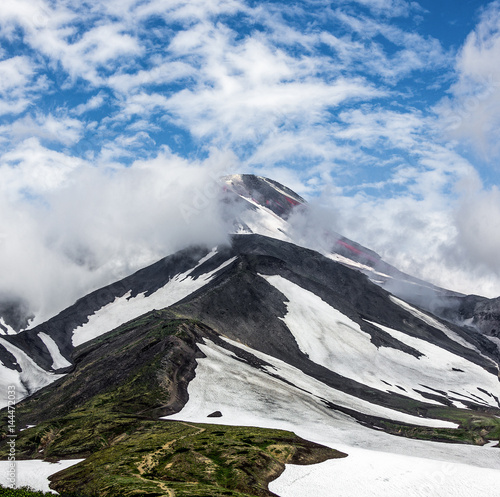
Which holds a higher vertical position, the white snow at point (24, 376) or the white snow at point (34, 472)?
the white snow at point (34, 472)

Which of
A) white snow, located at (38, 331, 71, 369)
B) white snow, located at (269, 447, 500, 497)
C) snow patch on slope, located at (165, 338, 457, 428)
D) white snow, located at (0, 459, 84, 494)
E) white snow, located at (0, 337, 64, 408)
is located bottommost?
white snow, located at (0, 337, 64, 408)

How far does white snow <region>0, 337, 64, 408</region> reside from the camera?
520 feet

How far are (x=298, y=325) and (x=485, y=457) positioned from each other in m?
81.5

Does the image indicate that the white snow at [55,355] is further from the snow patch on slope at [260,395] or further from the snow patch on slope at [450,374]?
the snow patch on slope at [450,374]

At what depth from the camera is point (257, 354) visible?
375ft

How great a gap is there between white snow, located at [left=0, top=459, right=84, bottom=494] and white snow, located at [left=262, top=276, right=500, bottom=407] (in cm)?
8307

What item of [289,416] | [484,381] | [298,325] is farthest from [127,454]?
[484,381]

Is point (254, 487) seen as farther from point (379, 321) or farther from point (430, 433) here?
point (379, 321)

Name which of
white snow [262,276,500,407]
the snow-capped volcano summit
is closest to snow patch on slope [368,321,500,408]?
white snow [262,276,500,407]

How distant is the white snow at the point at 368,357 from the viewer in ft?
434

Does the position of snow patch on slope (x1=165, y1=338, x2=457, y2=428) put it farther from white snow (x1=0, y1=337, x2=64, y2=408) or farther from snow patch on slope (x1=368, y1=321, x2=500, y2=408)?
white snow (x1=0, y1=337, x2=64, y2=408)

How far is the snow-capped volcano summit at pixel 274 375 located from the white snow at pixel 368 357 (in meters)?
0.46

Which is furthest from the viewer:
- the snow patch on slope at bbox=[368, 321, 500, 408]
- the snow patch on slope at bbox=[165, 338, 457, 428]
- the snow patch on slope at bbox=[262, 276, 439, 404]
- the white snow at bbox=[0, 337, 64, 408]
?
the white snow at bbox=[0, 337, 64, 408]

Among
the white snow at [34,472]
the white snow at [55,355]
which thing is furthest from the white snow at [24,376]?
the white snow at [34,472]
